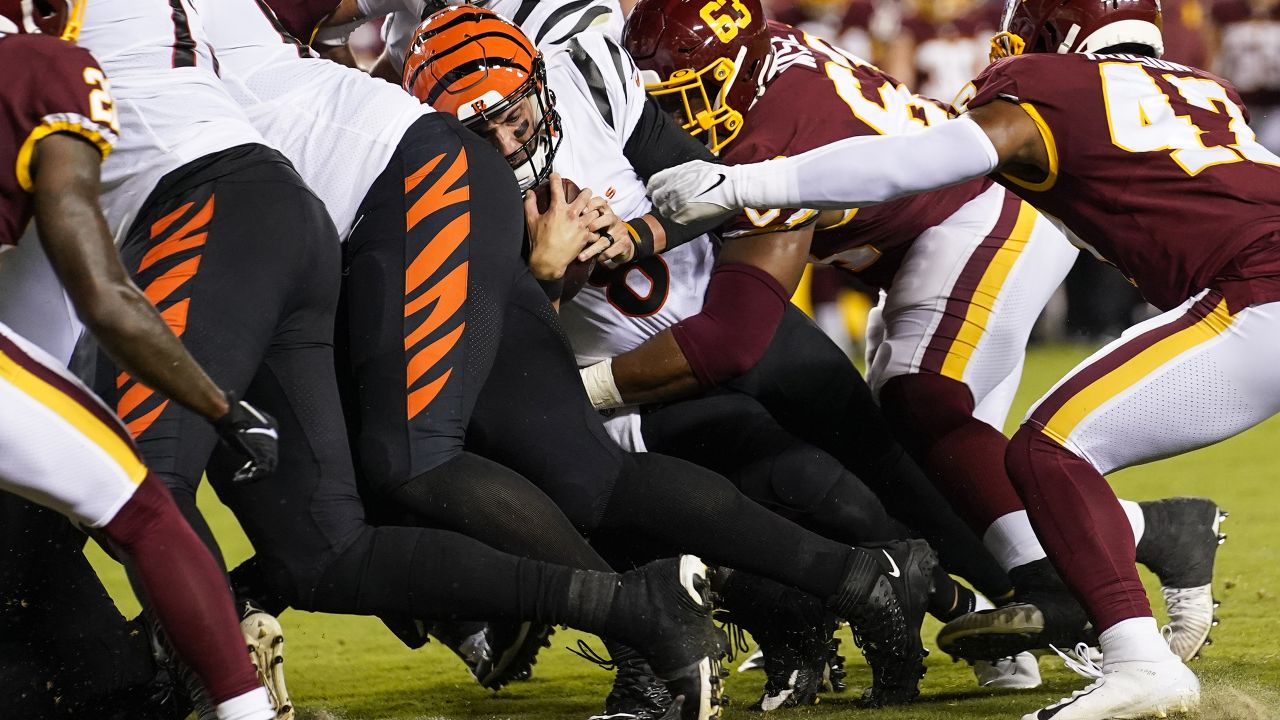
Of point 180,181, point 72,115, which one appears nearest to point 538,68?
point 180,181

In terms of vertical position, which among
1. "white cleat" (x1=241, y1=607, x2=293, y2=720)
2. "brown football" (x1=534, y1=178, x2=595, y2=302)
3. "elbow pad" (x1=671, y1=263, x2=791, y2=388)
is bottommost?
"white cleat" (x1=241, y1=607, x2=293, y2=720)

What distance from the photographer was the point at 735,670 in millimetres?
3916

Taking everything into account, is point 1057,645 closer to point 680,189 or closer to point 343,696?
point 680,189

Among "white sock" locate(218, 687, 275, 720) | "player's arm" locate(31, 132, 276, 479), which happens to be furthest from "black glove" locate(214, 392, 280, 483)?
→ "white sock" locate(218, 687, 275, 720)

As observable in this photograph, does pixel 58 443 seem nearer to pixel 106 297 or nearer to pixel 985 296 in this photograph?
pixel 106 297

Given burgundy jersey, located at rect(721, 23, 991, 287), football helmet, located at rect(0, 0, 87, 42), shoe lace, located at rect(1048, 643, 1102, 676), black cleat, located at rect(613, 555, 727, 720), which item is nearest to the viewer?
football helmet, located at rect(0, 0, 87, 42)

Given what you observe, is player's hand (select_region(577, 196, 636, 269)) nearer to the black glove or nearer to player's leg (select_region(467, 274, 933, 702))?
player's leg (select_region(467, 274, 933, 702))

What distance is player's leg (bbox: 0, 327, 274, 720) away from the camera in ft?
7.50

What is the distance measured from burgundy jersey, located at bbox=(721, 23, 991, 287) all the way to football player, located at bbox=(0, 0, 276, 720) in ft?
5.11

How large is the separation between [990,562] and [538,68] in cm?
151

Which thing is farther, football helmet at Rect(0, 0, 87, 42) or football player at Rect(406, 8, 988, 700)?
football player at Rect(406, 8, 988, 700)

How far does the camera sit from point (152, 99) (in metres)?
2.73

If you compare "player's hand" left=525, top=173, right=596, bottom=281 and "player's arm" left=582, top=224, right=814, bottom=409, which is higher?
"player's hand" left=525, top=173, right=596, bottom=281

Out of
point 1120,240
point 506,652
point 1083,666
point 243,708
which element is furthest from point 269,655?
point 1120,240
